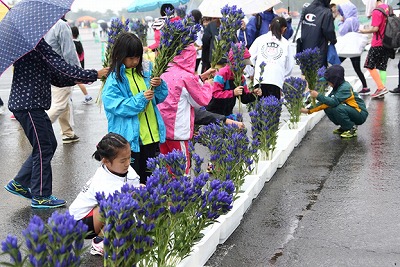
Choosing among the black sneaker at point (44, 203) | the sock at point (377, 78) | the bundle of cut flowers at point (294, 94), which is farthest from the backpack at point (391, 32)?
the black sneaker at point (44, 203)

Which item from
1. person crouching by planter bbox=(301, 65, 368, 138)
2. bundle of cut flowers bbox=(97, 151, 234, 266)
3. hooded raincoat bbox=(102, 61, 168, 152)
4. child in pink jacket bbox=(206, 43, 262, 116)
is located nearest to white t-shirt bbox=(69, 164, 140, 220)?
bundle of cut flowers bbox=(97, 151, 234, 266)

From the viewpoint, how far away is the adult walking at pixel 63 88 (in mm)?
8766

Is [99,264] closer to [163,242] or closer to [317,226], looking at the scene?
[163,242]

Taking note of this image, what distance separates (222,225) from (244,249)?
235mm

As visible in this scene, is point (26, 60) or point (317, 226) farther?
point (26, 60)

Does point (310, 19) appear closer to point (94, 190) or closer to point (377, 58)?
point (377, 58)

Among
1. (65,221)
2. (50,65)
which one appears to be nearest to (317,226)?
(50,65)

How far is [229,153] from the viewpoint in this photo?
599 cm

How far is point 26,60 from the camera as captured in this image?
6.38 metres

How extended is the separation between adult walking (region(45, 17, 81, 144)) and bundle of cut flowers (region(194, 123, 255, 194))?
9.81 ft

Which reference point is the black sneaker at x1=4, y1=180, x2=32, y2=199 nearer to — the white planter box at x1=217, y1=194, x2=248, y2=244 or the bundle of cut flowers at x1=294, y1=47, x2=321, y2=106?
the white planter box at x1=217, y1=194, x2=248, y2=244

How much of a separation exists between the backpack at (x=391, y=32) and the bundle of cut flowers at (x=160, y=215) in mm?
8625

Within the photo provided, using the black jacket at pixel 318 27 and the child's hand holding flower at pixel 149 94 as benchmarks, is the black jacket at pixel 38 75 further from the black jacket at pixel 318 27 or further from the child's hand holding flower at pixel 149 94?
the black jacket at pixel 318 27

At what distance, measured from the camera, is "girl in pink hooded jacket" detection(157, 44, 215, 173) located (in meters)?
6.33
